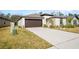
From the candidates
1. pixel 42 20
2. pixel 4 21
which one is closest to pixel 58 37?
pixel 42 20

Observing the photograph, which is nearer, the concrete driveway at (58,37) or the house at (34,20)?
the concrete driveway at (58,37)

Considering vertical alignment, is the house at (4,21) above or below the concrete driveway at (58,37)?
above

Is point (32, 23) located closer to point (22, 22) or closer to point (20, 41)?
point (22, 22)

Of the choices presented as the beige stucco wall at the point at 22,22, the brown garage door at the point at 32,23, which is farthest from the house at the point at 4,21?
the brown garage door at the point at 32,23

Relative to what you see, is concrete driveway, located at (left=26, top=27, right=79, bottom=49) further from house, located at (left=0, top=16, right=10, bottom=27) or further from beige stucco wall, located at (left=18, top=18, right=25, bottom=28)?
house, located at (left=0, top=16, right=10, bottom=27)

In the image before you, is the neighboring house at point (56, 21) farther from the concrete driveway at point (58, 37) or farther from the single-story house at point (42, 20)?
the concrete driveway at point (58, 37)
